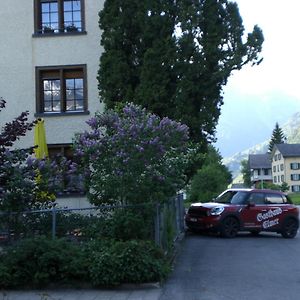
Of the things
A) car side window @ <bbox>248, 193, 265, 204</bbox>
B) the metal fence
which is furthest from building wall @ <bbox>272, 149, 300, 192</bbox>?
the metal fence

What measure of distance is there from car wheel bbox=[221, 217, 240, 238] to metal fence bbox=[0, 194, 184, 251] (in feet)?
27.6

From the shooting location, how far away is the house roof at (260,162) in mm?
151125

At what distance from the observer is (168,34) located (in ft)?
60.6

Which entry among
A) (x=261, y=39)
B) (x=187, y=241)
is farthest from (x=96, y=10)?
(x=187, y=241)

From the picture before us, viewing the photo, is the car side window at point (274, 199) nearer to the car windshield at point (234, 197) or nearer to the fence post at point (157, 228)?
the car windshield at point (234, 197)

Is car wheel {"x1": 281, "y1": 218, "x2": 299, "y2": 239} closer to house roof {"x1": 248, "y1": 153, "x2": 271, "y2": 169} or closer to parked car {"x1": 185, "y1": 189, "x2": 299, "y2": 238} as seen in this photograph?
parked car {"x1": 185, "y1": 189, "x2": 299, "y2": 238}

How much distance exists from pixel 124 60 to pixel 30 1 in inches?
194

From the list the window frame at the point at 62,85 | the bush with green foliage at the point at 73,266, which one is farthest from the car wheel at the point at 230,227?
the bush with green foliage at the point at 73,266

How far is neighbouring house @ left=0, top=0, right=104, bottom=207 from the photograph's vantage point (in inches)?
825

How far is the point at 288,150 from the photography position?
129m

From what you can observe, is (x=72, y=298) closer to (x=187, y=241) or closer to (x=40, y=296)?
(x=40, y=296)

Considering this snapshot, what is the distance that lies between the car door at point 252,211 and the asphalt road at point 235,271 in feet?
4.93

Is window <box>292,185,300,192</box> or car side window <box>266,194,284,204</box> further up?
car side window <box>266,194,284,204</box>

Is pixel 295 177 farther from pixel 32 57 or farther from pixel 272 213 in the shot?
pixel 32 57
